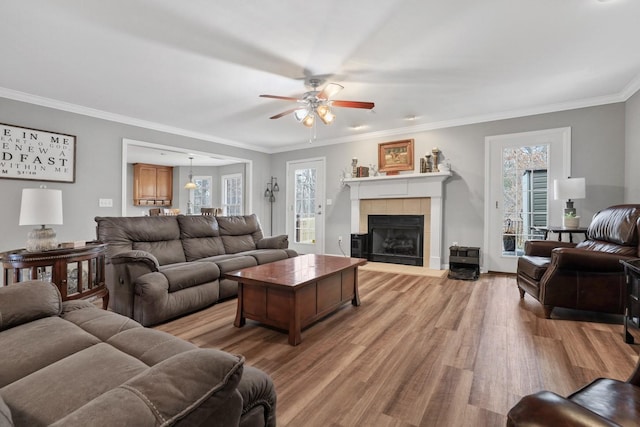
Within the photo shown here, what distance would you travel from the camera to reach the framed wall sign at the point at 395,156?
5.27 metres

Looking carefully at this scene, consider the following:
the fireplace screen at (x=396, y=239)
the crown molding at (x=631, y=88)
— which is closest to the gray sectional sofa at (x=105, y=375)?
the fireplace screen at (x=396, y=239)

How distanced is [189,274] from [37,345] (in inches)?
67.7

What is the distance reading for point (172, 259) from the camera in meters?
3.37

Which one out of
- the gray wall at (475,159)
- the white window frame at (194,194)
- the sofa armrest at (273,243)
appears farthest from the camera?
the white window frame at (194,194)

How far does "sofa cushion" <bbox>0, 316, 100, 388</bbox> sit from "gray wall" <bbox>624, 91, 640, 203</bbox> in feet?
17.4

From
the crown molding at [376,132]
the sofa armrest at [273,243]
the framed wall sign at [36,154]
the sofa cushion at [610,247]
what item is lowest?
the sofa armrest at [273,243]

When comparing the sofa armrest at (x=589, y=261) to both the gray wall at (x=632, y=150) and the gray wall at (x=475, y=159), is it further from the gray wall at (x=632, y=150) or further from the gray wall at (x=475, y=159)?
the gray wall at (x=475, y=159)

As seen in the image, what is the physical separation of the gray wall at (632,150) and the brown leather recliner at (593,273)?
1033mm

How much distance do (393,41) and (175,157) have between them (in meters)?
6.67

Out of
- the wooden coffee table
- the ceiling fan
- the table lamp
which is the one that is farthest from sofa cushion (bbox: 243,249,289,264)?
the table lamp

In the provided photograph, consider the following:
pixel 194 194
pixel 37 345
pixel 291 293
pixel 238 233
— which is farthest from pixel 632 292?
pixel 194 194

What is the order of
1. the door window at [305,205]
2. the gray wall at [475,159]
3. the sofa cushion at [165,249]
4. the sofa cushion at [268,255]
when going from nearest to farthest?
the sofa cushion at [165,249] < the sofa cushion at [268,255] < the gray wall at [475,159] < the door window at [305,205]

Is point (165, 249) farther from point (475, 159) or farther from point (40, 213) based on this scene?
point (475, 159)

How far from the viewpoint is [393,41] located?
2.54 meters
